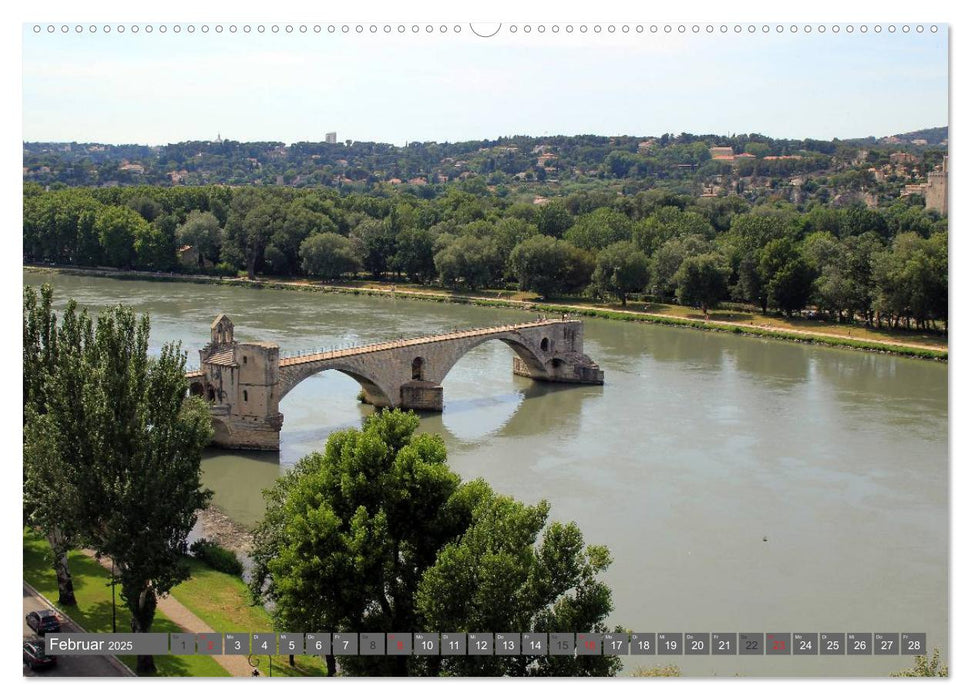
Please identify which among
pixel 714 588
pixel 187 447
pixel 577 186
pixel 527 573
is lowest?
pixel 714 588

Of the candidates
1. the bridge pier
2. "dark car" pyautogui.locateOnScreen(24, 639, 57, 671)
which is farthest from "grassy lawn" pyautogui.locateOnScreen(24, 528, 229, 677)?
the bridge pier

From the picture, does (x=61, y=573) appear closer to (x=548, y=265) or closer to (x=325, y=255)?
(x=548, y=265)

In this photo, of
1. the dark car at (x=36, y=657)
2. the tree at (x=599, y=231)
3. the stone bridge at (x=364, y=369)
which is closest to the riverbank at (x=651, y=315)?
the tree at (x=599, y=231)

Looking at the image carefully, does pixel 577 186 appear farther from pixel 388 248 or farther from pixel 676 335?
pixel 676 335

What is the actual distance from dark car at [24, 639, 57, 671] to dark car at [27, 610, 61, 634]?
1336 mm

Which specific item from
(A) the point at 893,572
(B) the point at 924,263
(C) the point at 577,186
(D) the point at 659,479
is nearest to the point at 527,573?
(A) the point at 893,572

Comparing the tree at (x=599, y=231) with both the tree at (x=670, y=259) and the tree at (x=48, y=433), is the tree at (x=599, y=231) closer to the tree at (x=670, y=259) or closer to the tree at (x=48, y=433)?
the tree at (x=670, y=259)

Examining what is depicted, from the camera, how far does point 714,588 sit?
1545cm

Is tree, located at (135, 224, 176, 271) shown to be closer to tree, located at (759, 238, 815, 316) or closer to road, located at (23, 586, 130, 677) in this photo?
tree, located at (759, 238, 815, 316)

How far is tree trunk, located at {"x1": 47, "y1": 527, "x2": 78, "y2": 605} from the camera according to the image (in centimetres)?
1266

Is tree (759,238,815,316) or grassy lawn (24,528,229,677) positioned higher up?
tree (759,238,815,316)

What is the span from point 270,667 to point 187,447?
8.58 ft

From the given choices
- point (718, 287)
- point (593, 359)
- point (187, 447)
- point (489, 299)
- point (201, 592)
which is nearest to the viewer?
point (187, 447)

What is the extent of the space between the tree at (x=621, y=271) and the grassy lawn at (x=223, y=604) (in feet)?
107
